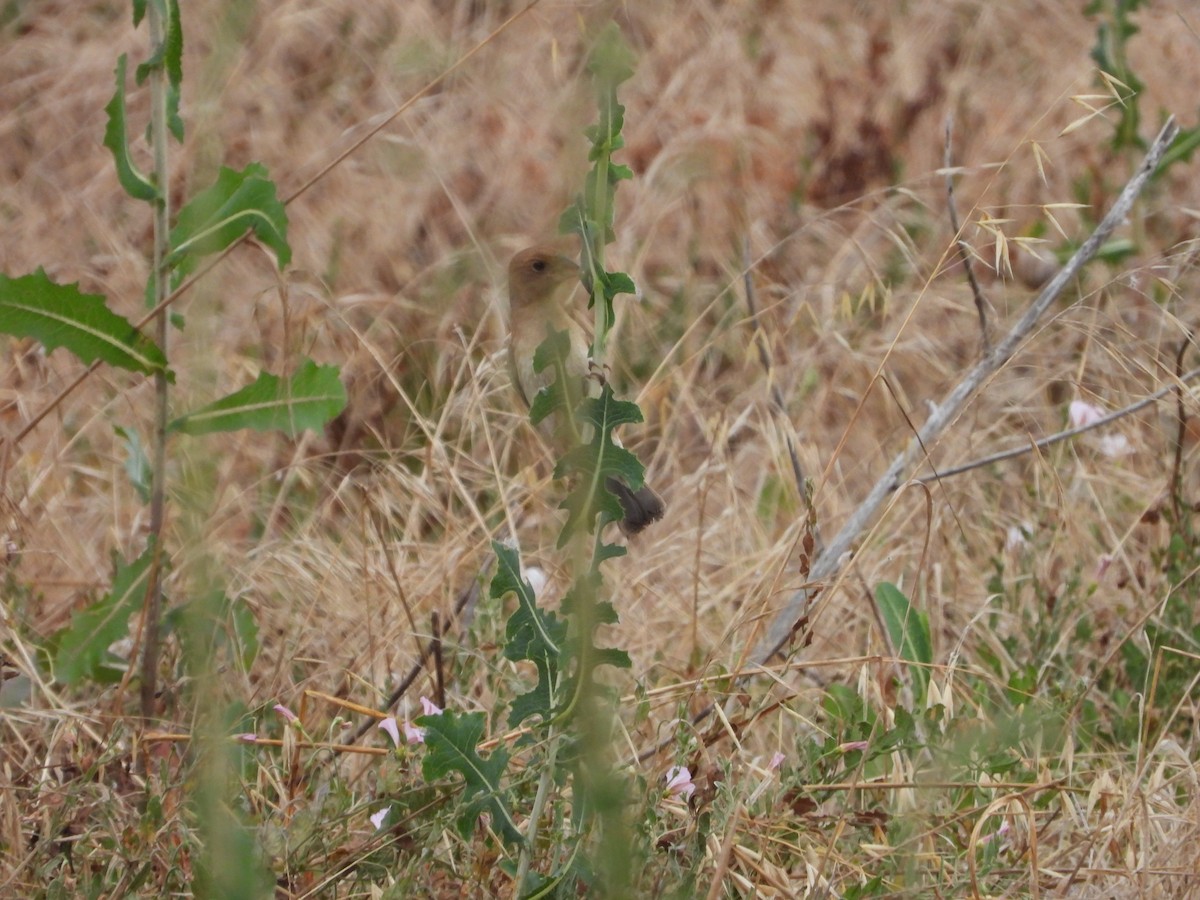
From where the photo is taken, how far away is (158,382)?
2.55 metres

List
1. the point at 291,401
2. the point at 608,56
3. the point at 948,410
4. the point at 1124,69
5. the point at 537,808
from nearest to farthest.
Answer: the point at 608,56, the point at 537,808, the point at 291,401, the point at 948,410, the point at 1124,69

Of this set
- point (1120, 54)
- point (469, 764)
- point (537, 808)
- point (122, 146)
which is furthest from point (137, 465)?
point (1120, 54)

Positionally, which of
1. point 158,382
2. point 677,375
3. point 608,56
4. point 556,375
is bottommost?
point 677,375

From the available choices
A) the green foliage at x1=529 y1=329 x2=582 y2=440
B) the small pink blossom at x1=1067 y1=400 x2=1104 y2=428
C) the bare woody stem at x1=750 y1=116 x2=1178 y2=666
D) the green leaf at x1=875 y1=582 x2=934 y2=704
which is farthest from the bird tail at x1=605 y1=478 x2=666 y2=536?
the small pink blossom at x1=1067 y1=400 x2=1104 y2=428

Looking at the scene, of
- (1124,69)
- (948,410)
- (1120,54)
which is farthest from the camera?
(1120,54)

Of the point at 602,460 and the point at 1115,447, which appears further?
the point at 1115,447

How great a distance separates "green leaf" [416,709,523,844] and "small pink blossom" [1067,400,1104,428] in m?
1.96

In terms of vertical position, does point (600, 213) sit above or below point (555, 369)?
above

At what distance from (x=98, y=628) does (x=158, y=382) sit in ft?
1.45

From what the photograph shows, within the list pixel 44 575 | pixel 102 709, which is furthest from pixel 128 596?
pixel 44 575

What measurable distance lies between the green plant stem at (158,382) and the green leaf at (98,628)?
0.05 meters

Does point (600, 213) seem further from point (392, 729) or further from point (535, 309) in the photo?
point (535, 309)

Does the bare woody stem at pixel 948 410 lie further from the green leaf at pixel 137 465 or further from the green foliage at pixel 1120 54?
the green foliage at pixel 1120 54

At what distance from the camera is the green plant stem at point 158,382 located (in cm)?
248
